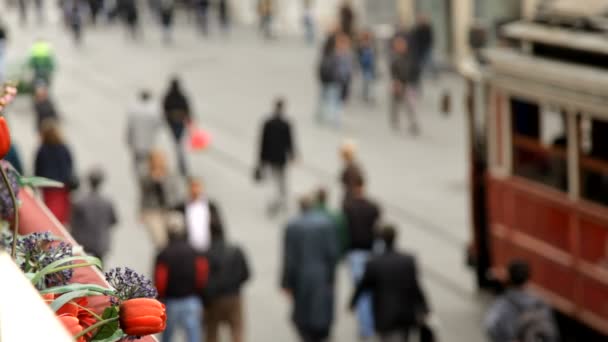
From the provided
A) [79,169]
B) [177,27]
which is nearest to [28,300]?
[79,169]

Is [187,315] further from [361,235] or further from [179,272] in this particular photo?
[361,235]

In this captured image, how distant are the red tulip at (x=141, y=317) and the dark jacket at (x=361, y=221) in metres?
10.2

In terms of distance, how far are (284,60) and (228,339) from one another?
19.3 meters

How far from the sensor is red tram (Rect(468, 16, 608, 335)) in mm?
11445

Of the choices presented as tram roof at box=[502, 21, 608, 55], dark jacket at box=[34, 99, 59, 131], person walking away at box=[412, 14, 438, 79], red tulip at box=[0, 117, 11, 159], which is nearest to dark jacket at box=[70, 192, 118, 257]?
tram roof at box=[502, 21, 608, 55]

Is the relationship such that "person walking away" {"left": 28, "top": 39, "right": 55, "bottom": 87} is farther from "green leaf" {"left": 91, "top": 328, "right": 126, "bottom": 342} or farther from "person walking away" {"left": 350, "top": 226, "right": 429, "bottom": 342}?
"green leaf" {"left": 91, "top": 328, "right": 126, "bottom": 342}

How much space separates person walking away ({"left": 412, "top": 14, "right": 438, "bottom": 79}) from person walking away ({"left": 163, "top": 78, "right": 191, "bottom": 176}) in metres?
7.66

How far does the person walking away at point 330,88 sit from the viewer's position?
916 inches

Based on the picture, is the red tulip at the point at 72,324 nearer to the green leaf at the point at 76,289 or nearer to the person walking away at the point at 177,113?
the green leaf at the point at 76,289

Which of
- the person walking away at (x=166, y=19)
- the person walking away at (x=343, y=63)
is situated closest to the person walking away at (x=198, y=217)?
the person walking away at (x=343, y=63)

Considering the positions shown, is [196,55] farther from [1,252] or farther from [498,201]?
[1,252]

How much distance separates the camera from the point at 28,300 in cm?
181

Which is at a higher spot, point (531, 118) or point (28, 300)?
point (28, 300)

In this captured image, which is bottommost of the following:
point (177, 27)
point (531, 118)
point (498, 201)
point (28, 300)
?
point (177, 27)
